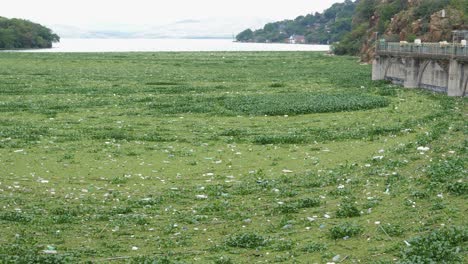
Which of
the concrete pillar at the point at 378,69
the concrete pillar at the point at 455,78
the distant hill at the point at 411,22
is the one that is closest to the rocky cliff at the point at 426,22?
the distant hill at the point at 411,22

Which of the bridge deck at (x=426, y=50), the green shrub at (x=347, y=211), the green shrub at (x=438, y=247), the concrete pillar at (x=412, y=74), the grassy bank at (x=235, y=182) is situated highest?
the bridge deck at (x=426, y=50)

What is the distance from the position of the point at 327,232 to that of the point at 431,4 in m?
82.0

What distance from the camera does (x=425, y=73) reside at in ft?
164

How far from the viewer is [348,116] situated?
116 ft

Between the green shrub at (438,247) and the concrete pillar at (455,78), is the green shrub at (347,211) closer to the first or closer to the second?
the green shrub at (438,247)

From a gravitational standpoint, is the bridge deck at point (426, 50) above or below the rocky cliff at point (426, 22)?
below

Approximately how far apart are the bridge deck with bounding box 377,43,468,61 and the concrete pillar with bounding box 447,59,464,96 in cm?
48

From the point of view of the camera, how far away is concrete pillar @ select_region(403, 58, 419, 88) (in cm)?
5084

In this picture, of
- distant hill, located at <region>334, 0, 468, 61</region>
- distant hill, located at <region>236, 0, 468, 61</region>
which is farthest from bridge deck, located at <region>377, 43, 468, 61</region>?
distant hill, located at <region>236, 0, 468, 61</region>

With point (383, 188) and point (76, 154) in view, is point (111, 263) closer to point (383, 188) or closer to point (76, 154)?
point (383, 188)

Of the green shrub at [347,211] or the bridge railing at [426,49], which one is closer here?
the green shrub at [347,211]

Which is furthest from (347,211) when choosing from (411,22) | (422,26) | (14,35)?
(14,35)

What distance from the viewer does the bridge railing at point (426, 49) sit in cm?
4212

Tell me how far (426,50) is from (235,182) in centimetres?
3266
